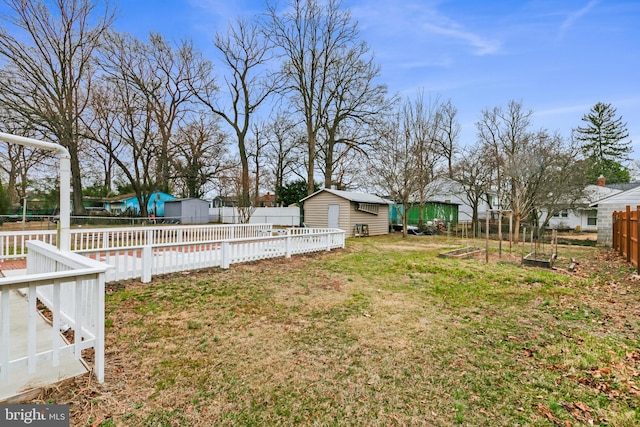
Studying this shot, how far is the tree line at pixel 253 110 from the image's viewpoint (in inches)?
679

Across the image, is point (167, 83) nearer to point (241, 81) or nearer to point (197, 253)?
→ point (241, 81)

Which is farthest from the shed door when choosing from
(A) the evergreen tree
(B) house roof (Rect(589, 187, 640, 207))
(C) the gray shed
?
(A) the evergreen tree

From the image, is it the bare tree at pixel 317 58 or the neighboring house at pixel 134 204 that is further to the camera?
the neighboring house at pixel 134 204

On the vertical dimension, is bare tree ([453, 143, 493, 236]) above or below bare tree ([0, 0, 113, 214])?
below

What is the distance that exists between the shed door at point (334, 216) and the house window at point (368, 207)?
1284 millimetres

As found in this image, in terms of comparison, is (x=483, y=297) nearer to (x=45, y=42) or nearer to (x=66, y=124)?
(x=66, y=124)

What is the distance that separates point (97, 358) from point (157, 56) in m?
22.9

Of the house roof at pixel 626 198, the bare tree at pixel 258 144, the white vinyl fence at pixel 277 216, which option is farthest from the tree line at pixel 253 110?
the white vinyl fence at pixel 277 216

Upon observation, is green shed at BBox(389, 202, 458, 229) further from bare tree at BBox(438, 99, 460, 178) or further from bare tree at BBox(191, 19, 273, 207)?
bare tree at BBox(191, 19, 273, 207)

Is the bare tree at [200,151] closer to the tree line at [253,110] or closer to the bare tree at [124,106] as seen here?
the tree line at [253,110]

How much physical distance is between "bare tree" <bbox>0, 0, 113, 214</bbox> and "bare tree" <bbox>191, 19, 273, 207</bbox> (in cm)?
632

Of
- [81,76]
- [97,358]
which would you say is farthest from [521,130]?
[81,76]

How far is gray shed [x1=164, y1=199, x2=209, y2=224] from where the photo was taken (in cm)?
2950

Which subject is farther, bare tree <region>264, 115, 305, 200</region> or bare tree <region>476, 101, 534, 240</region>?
bare tree <region>264, 115, 305, 200</region>
